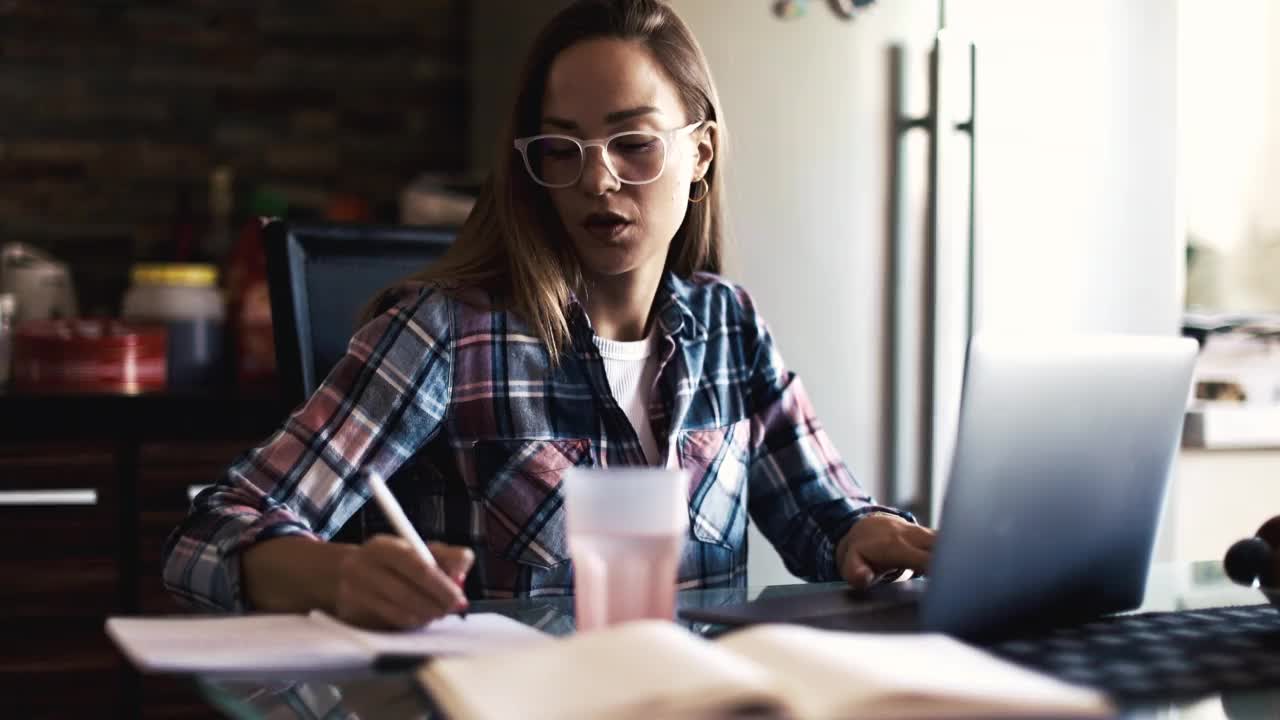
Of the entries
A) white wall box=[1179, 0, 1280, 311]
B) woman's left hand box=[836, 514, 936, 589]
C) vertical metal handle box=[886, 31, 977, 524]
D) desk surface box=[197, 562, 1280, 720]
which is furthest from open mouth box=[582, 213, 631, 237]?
white wall box=[1179, 0, 1280, 311]

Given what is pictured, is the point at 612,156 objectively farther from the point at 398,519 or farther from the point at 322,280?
the point at 398,519

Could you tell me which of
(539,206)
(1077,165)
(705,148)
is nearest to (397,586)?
(539,206)

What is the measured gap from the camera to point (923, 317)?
2459 millimetres

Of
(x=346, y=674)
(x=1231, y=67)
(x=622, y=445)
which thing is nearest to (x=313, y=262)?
(x=622, y=445)

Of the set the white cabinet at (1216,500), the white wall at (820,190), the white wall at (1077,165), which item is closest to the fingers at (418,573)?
the white wall at (820,190)

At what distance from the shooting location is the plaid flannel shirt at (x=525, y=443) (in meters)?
1.24

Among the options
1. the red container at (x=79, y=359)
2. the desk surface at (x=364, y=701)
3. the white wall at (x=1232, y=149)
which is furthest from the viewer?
the white wall at (x=1232, y=149)

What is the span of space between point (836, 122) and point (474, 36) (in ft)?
3.11

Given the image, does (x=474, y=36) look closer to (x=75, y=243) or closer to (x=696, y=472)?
(x=75, y=243)

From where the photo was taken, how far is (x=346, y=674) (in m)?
0.84

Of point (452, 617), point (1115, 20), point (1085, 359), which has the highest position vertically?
point (1115, 20)

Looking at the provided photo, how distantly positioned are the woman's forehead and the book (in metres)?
0.58

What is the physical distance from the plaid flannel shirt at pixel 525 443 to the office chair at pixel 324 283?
A: 11 centimetres

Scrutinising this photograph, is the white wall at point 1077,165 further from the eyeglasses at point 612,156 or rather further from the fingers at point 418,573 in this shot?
the fingers at point 418,573
